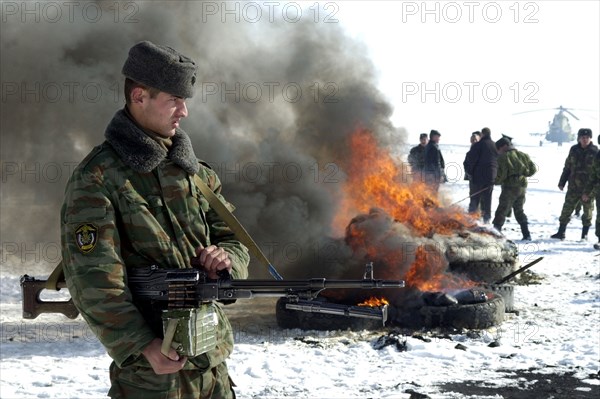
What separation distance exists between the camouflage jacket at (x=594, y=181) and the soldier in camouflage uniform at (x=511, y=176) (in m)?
1.10

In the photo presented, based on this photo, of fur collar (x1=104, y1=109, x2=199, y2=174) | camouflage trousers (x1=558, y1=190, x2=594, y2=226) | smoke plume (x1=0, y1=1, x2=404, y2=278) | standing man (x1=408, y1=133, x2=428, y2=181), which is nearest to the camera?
fur collar (x1=104, y1=109, x2=199, y2=174)

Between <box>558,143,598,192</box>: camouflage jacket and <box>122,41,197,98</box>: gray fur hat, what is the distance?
45.3 feet

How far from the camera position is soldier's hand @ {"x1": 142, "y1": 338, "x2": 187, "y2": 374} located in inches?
101

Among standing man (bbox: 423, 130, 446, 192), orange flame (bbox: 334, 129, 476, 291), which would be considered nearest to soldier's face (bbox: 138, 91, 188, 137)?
orange flame (bbox: 334, 129, 476, 291)

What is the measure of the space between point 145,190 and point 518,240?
14002 mm

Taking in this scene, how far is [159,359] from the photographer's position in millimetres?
2557

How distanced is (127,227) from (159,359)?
1.54ft

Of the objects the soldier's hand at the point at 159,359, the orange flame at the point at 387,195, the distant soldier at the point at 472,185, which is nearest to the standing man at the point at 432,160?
the distant soldier at the point at 472,185

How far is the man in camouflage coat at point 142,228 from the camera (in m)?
2.55

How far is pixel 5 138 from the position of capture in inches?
536

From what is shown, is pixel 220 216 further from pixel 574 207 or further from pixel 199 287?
pixel 574 207

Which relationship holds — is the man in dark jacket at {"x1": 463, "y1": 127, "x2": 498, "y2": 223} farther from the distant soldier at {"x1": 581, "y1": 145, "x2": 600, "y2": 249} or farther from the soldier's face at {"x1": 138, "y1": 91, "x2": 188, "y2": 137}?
the soldier's face at {"x1": 138, "y1": 91, "x2": 188, "y2": 137}

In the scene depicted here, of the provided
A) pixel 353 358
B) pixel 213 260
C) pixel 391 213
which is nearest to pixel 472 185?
pixel 391 213

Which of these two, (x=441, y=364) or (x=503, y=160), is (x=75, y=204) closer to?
(x=441, y=364)
